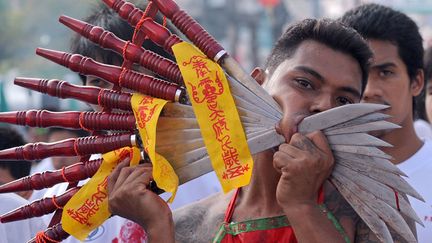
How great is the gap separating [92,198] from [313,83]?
74 cm

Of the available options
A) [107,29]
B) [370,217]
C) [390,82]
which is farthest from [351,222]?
[390,82]

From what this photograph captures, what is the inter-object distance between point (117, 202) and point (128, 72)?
0.38 m

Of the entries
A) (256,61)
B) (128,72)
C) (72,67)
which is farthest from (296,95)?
(256,61)

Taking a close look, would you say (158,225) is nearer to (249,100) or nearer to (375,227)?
(249,100)

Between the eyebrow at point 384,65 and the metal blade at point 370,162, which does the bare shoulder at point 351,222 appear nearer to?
the metal blade at point 370,162

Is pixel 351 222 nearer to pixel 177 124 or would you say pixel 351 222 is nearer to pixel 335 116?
pixel 335 116

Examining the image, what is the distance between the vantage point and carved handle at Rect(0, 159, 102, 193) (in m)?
2.71

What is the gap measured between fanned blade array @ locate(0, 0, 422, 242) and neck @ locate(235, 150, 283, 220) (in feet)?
0.83

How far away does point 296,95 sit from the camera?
2.62m

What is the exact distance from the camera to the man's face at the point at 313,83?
8.39 feet

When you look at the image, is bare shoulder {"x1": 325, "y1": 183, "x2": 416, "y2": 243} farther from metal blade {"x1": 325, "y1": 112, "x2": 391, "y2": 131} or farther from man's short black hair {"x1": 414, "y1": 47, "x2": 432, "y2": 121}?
man's short black hair {"x1": 414, "y1": 47, "x2": 432, "y2": 121}

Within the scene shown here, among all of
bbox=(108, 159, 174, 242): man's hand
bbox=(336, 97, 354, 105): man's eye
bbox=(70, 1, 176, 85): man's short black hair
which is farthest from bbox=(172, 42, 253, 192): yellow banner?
bbox=(70, 1, 176, 85): man's short black hair

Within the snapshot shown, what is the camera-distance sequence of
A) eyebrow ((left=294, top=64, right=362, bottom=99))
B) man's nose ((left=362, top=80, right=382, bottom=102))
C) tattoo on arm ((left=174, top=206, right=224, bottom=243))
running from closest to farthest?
eyebrow ((left=294, top=64, right=362, bottom=99)) → tattoo on arm ((left=174, top=206, right=224, bottom=243)) → man's nose ((left=362, top=80, right=382, bottom=102))

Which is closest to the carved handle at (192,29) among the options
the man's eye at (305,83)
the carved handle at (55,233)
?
the man's eye at (305,83)
